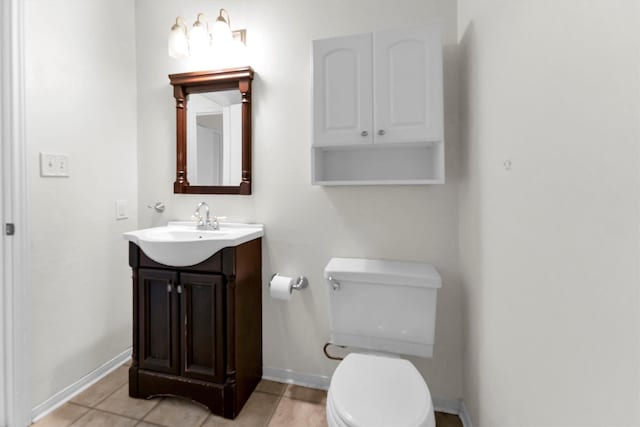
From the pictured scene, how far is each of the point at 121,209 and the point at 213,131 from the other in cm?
77

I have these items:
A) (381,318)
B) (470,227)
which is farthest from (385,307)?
(470,227)

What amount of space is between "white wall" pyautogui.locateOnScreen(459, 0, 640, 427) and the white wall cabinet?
0.64 feet

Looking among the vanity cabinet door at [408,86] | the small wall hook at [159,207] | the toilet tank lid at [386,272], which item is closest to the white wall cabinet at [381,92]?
the vanity cabinet door at [408,86]

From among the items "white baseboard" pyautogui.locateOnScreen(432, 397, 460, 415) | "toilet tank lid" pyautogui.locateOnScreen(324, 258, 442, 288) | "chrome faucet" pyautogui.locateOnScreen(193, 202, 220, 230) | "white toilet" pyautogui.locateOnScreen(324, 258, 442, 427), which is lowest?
"white baseboard" pyautogui.locateOnScreen(432, 397, 460, 415)

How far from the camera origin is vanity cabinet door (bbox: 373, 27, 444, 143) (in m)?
1.32

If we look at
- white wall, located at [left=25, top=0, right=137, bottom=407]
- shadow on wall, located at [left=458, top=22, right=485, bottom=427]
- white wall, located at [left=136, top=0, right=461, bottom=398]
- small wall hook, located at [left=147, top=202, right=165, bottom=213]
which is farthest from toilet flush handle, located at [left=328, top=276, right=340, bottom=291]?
white wall, located at [left=25, top=0, right=137, bottom=407]

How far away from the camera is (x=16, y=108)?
1.32m

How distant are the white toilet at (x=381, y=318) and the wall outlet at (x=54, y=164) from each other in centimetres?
146

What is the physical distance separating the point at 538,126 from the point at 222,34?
1.62 meters

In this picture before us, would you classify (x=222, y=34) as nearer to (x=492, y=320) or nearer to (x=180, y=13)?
(x=180, y=13)

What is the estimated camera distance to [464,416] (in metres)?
1.44

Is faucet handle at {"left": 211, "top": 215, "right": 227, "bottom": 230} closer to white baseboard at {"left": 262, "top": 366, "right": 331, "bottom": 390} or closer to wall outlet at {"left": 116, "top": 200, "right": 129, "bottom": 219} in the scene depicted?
wall outlet at {"left": 116, "top": 200, "right": 129, "bottom": 219}

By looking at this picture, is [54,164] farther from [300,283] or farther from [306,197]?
[300,283]

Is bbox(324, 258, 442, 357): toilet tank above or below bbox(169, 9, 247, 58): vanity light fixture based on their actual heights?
below
